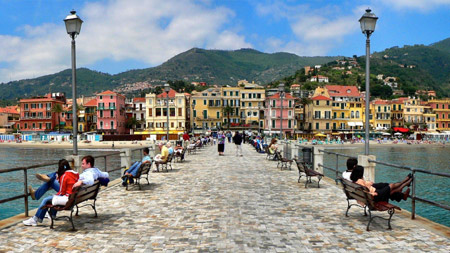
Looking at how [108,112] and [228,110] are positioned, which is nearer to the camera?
[108,112]

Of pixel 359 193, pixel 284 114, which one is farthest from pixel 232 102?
pixel 359 193

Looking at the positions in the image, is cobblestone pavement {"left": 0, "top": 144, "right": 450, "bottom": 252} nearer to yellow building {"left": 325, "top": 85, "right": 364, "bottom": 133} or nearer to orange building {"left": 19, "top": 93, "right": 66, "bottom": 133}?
yellow building {"left": 325, "top": 85, "right": 364, "bottom": 133}

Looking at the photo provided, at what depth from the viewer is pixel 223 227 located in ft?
→ 20.4

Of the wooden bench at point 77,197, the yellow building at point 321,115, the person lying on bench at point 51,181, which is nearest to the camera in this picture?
the wooden bench at point 77,197

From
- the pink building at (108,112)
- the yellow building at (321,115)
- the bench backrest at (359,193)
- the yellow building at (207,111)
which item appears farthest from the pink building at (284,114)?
the bench backrest at (359,193)

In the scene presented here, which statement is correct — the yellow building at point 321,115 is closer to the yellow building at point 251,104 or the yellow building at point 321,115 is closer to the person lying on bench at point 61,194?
the yellow building at point 251,104

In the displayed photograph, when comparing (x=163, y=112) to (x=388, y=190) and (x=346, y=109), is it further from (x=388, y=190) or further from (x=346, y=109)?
(x=388, y=190)

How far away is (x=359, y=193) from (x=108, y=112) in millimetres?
79640

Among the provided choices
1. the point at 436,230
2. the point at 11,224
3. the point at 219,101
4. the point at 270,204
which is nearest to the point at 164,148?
the point at 270,204

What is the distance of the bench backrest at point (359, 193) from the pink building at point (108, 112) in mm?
→ 78104

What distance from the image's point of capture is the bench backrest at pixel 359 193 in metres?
6.03

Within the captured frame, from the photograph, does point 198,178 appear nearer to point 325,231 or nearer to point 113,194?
point 113,194

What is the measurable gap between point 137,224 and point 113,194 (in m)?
3.40

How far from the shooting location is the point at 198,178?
41.7ft
